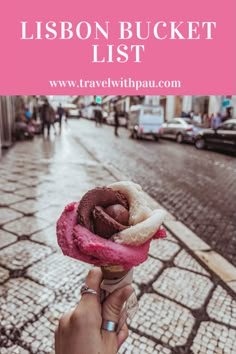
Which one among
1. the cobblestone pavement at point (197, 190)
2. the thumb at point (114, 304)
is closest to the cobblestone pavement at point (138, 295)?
the cobblestone pavement at point (197, 190)

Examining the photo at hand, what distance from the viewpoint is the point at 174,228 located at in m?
3.31

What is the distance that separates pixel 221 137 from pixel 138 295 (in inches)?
387

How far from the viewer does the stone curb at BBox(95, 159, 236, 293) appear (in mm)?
2355

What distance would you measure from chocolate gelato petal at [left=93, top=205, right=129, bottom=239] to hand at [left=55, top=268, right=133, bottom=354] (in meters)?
0.20

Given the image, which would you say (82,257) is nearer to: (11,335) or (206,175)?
(11,335)

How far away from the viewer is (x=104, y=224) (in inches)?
33.1

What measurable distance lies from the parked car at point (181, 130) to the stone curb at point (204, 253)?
10.2 metres

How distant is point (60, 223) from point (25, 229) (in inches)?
88.6

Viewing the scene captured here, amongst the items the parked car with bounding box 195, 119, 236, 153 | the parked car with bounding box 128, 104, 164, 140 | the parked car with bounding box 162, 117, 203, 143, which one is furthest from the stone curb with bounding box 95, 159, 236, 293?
the parked car with bounding box 128, 104, 164, 140

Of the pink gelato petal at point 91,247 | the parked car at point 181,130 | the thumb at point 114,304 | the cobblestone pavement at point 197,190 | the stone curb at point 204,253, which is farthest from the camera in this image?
the parked car at point 181,130

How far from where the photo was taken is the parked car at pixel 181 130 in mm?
13695

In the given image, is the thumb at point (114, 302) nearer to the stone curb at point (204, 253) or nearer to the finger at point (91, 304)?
the finger at point (91, 304)

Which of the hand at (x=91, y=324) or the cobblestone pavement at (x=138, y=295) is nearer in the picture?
the hand at (x=91, y=324)

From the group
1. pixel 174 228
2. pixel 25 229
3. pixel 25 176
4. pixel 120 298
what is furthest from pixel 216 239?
pixel 25 176
